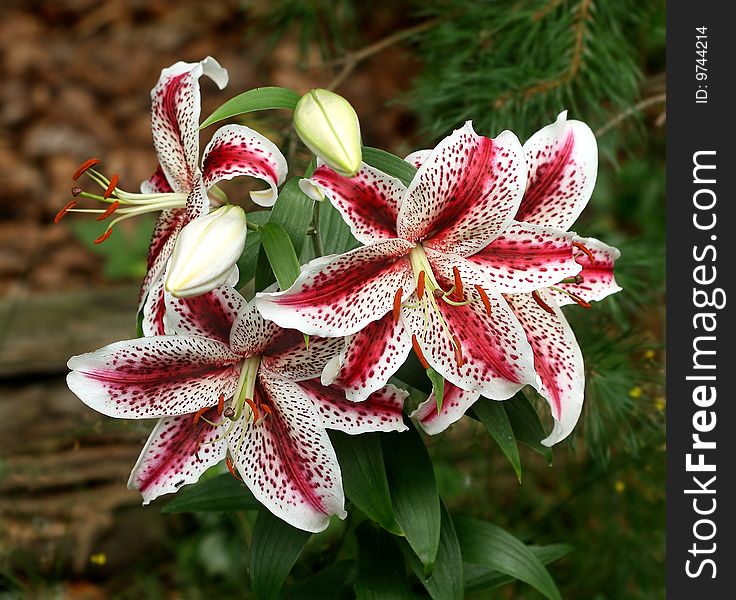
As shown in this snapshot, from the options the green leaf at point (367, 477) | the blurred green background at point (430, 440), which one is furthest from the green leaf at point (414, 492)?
the blurred green background at point (430, 440)

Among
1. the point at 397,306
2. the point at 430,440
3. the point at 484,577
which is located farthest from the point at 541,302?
the point at 430,440

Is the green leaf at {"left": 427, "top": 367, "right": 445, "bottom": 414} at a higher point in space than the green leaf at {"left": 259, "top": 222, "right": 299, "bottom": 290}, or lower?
lower

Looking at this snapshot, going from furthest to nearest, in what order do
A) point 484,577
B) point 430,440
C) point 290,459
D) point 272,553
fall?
point 430,440, point 484,577, point 272,553, point 290,459

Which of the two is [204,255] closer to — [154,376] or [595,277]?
[154,376]

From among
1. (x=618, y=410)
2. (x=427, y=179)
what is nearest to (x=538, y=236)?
(x=427, y=179)

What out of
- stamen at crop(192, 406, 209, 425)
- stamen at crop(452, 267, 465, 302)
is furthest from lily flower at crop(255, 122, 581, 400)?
stamen at crop(192, 406, 209, 425)

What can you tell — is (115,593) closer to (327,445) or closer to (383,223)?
(327,445)

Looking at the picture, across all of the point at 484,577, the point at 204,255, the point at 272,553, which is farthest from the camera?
the point at 484,577

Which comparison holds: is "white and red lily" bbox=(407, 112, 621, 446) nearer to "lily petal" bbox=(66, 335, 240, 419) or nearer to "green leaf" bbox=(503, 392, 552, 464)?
"green leaf" bbox=(503, 392, 552, 464)
